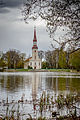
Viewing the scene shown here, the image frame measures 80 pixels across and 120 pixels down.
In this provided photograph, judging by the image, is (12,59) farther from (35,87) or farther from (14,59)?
A: (35,87)

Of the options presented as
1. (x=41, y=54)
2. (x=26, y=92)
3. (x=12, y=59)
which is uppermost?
(x=41, y=54)

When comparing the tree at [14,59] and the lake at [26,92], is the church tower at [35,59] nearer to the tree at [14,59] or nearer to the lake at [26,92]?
the tree at [14,59]

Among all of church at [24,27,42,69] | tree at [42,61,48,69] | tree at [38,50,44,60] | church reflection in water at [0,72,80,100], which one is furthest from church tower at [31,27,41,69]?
church reflection in water at [0,72,80,100]

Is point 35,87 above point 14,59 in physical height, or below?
below

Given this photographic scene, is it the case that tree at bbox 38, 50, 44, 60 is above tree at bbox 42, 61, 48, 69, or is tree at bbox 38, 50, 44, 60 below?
above

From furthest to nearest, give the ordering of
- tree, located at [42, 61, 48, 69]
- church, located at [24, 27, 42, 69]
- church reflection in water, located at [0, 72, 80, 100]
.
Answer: church, located at [24, 27, 42, 69]
tree, located at [42, 61, 48, 69]
church reflection in water, located at [0, 72, 80, 100]

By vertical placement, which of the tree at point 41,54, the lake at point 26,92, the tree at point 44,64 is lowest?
the lake at point 26,92

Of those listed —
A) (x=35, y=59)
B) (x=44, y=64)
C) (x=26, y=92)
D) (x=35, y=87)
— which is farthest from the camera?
(x=35, y=59)

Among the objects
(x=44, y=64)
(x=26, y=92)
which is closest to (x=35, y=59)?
(x=44, y=64)

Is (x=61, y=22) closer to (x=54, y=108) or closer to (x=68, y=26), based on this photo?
(x=68, y=26)

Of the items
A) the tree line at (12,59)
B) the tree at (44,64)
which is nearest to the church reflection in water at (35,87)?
the tree line at (12,59)

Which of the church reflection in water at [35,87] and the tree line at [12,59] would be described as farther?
the tree line at [12,59]

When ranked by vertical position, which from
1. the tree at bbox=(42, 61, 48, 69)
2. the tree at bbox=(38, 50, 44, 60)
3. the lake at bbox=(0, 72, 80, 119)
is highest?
the tree at bbox=(38, 50, 44, 60)

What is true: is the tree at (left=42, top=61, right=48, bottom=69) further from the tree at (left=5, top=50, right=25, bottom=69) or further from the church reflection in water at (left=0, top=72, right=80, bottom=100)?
the church reflection in water at (left=0, top=72, right=80, bottom=100)
